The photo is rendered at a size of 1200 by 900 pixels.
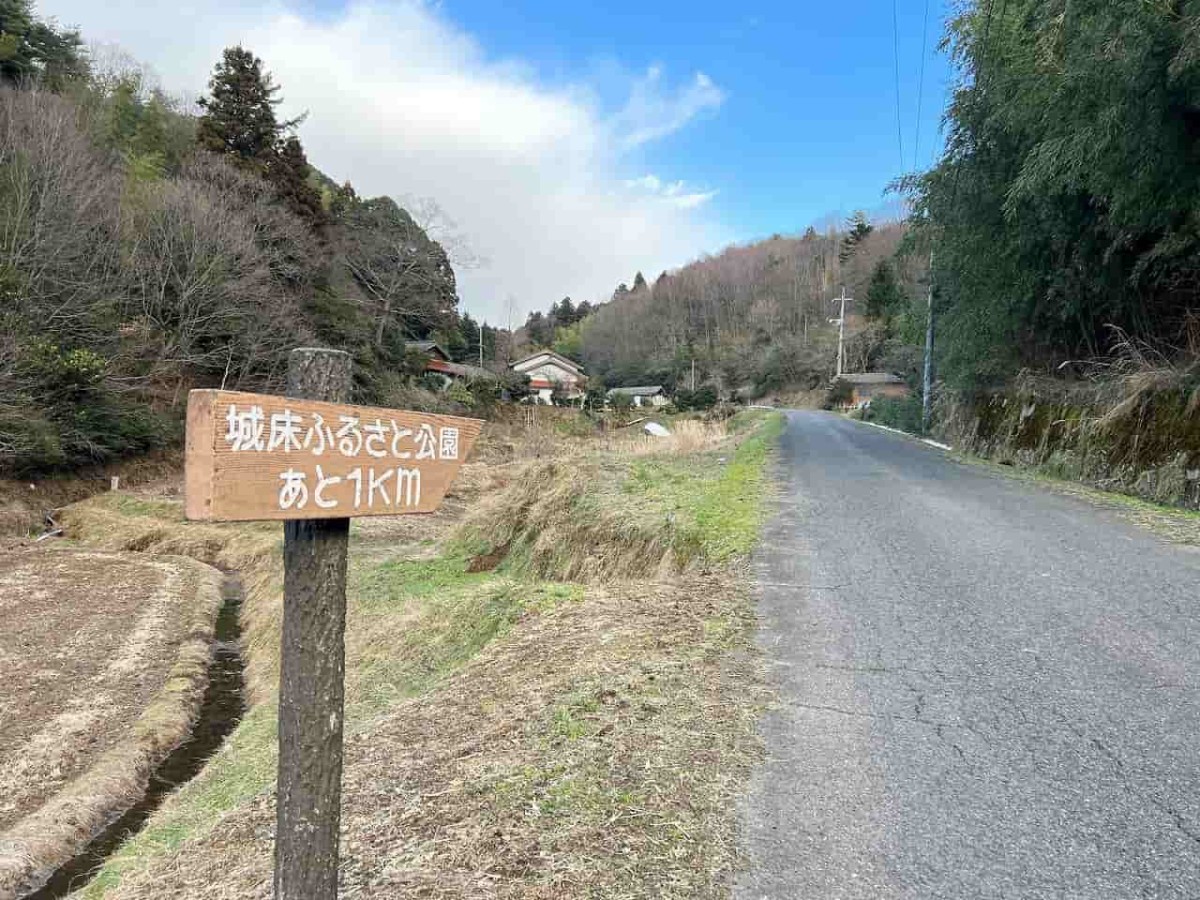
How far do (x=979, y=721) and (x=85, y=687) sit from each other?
27.4ft

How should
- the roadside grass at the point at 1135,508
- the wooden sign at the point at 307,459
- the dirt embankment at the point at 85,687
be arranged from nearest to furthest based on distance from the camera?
the wooden sign at the point at 307,459, the dirt embankment at the point at 85,687, the roadside grass at the point at 1135,508

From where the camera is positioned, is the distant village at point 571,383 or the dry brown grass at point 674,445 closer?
the dry brown grass at point 674,445

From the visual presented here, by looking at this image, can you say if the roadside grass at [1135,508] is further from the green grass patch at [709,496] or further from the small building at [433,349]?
the small building at [433,349]

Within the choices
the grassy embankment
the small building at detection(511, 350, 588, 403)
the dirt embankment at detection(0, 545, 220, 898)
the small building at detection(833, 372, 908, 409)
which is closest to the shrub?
the grassy embankment

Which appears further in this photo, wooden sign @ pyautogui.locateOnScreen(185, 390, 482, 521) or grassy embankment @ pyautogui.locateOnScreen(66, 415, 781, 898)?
grassy embankment @ pyautogui.locateOnScreen(66, 415, 781, 898)

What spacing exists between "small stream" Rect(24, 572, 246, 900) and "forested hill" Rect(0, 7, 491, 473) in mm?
10424

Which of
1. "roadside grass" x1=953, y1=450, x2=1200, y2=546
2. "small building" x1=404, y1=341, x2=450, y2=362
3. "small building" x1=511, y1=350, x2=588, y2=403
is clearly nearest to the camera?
"roadside grass" x1=953, y1=450, x2=1200, y2=546

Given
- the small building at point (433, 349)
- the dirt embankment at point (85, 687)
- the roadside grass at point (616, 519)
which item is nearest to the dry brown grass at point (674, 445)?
the roadside grass at point (616, 519)

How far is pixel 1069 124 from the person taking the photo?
26.1 ft

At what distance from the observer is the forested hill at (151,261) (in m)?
16.2

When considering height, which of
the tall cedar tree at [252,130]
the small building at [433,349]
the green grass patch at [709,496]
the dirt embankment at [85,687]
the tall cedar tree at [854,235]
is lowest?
the dirt embankment at [85,687]

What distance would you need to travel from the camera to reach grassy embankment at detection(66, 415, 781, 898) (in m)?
2.22

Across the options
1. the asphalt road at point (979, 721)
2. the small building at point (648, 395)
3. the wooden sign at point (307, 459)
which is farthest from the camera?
the small building at point (648, 395)

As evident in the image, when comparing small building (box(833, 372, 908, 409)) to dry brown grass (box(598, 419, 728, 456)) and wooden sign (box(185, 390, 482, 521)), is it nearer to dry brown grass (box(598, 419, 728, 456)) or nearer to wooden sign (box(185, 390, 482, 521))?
dry brown grass (box(598, 419, 728, 456))
